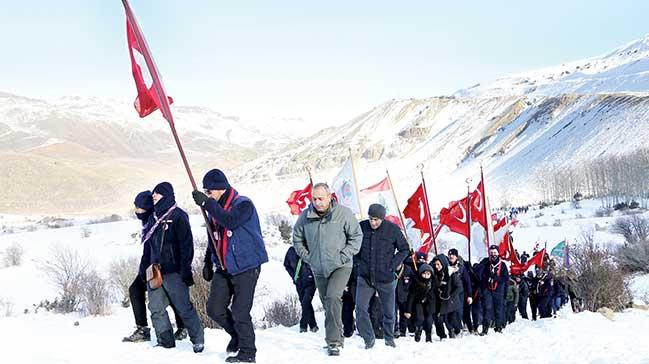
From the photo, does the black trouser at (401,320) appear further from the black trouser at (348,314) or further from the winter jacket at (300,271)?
the winter jacket at (300,271)

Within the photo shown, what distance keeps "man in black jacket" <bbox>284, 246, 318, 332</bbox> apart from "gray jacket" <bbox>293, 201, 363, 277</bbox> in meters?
3.47

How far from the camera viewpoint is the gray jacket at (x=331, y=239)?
7.35 metres

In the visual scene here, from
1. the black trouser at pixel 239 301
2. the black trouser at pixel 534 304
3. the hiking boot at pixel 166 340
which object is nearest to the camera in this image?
the black trouser at pixel 239 301

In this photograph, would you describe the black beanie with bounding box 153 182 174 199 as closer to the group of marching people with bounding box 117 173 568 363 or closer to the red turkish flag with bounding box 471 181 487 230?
the group of marching people with bounding box 117 173 568 363

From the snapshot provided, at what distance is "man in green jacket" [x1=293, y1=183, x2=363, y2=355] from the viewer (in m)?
7.34

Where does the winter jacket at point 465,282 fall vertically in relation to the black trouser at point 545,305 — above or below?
above

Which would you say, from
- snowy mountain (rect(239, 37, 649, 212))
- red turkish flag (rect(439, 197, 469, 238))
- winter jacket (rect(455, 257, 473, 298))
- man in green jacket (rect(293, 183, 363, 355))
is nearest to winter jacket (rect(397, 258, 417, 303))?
winter jacket (rect(455, 257, 473, 298))

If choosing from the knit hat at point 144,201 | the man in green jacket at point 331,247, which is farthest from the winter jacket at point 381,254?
the knit hat at point 144,201

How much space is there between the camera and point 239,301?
6.55 meters

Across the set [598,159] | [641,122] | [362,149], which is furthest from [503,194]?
[362,149]

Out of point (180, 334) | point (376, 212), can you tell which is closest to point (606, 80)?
point (376, 212)

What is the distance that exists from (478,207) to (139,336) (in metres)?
8.59

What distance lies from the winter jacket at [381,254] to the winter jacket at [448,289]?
2303 millimetres

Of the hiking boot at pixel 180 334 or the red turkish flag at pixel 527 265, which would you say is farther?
the red turkish flag at pixel 527 265
